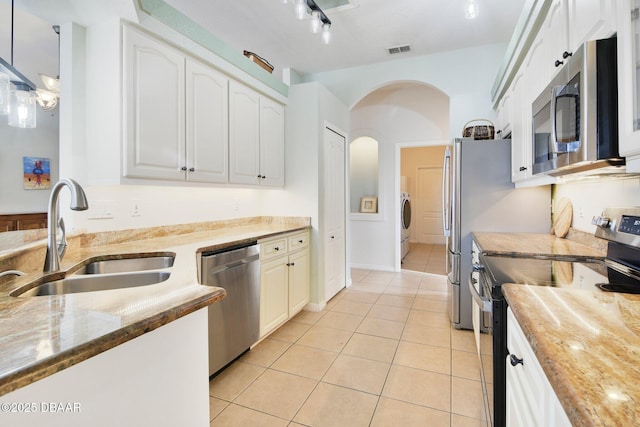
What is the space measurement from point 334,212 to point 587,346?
3085 mm

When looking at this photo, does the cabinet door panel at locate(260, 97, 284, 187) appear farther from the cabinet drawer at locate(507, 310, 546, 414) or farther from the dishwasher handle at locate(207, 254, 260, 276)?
the cabinet drawer at locate(507, 310, 546, 414)

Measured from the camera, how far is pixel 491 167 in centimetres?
282

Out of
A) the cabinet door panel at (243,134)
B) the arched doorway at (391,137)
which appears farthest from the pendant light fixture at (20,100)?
the arched doorway at (391,137)

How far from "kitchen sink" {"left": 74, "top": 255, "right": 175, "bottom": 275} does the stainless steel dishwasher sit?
0.74ft

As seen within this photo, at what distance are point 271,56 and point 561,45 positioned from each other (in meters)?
2.99

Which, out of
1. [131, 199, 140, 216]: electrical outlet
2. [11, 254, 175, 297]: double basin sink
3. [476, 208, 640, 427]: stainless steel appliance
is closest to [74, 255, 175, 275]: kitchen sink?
[11, 254, 175, 297]: double basin sink

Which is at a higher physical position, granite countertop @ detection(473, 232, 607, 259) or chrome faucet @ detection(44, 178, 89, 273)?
chrome faucet @ detection(44, 178, 89, 273)

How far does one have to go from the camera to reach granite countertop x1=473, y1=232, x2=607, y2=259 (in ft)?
5.67

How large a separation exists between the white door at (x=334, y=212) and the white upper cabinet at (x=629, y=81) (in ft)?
8.40

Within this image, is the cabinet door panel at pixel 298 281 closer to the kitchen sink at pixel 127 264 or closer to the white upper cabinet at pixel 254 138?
the white upper cabinet at pixel 254 138

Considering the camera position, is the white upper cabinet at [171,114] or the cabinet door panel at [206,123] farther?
the cabinet door panel at [206,123]

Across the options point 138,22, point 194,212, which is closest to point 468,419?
point 194,212

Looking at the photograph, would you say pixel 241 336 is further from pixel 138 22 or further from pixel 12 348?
pixel 138 22

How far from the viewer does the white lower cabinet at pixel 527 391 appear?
66cm
